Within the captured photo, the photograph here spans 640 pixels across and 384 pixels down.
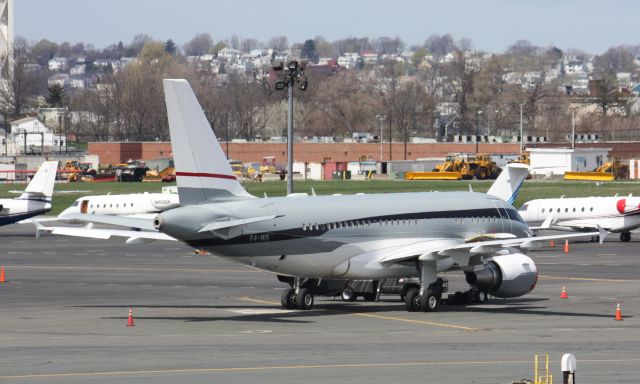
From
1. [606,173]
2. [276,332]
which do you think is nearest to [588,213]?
[276,332]

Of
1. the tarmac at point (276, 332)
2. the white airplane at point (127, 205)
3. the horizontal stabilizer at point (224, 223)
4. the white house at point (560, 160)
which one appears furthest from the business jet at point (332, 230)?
the white house at point (560, 160)

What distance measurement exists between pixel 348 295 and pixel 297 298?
4248mm

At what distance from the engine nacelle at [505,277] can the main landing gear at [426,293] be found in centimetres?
215

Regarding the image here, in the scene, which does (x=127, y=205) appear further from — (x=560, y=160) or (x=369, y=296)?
(x=560, y=160)

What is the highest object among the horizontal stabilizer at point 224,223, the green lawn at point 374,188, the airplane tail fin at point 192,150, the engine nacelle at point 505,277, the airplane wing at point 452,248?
the airplane tail fin at point 192,150

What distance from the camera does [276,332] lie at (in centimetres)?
4231

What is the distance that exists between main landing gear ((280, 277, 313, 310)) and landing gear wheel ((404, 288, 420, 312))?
3530mm

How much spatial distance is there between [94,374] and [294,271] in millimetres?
14263

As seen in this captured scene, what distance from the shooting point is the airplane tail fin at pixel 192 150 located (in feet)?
144

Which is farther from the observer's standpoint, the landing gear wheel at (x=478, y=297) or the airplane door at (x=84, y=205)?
the airplane door at (x=84, y=205)

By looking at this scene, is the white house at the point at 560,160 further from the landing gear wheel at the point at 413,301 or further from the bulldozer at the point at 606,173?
the landing gear wheel at the point at 413,301

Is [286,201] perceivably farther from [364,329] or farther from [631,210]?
[631,210]

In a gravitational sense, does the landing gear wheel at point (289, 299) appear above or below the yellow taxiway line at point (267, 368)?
below

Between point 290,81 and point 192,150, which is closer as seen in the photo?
point 192,150
